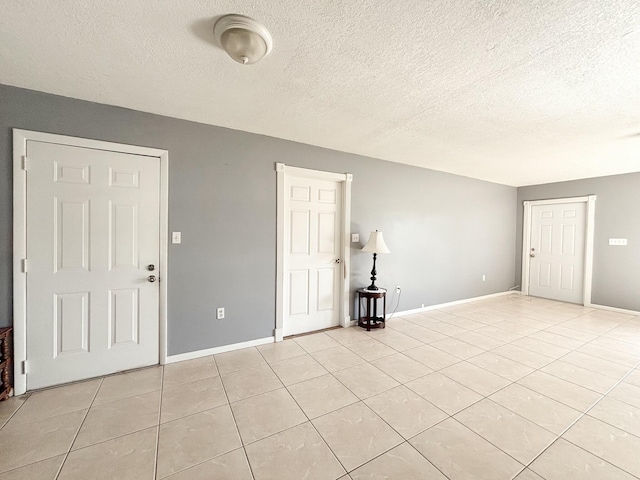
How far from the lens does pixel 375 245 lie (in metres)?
3.37

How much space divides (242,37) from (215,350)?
2.76 m

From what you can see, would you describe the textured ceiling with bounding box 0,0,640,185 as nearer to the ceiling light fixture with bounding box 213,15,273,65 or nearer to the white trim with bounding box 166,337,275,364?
the ceiling light fixture with bounding box 213,15,273,65

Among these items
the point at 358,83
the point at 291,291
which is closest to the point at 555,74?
the point at 358,83

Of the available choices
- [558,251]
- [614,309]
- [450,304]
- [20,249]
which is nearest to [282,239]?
[20,249]

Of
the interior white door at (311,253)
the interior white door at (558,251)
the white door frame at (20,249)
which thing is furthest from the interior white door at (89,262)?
the interior white door at (558,251)

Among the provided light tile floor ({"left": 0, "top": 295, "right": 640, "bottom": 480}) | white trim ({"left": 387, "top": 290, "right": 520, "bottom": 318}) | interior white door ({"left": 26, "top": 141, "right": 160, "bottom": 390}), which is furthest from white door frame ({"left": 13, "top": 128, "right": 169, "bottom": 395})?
white trim ({"left": 387, "top": 290, "right": 520, "bottom": 318})

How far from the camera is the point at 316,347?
293 cm

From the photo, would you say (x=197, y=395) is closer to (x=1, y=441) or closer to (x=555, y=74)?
(x=1, y=441)

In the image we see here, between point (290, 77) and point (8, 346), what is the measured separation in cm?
296

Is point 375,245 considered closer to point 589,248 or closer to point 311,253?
point 311,253

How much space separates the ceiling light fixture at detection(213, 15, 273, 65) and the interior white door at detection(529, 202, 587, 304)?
6331 millimetres

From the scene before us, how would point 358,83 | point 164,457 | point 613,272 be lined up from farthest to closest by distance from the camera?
point 613,272 → point 358,83 → point 164,457

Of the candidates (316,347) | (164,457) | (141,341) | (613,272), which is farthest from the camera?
(613,272)

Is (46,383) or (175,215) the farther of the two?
(175,215)
